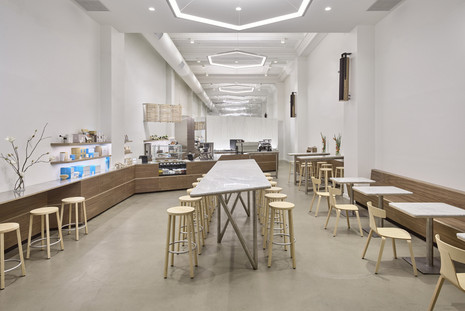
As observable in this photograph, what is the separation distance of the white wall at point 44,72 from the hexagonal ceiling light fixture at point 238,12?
6.54ft

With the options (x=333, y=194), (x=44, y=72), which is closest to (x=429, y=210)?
(x=333, y=194)

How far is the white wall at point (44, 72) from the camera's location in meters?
3.65

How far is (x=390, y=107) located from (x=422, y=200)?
2099 millimetres

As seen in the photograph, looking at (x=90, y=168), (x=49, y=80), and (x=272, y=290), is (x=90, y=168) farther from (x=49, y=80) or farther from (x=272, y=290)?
(x=272, y=290)

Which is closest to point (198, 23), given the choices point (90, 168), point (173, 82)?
point (90, 168)

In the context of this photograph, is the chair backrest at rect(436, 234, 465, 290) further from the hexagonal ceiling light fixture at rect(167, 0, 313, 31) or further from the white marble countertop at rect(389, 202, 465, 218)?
the hexagonal ceiling light fixture at rect(167, 0, 313, 31)

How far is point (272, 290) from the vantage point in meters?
2.63

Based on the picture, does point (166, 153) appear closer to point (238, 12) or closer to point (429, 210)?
point (238, 12)

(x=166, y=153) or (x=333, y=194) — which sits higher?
(x=166, y=153)

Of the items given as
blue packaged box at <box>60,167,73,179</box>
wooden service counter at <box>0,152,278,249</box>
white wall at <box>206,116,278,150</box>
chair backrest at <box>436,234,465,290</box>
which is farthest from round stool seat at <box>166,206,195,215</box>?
white wall at <box>206,116,278,150</box>

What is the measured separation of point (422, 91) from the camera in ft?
14.8

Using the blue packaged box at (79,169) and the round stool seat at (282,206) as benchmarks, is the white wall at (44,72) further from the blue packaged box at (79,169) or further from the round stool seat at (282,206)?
the round stool seat at (282,206)

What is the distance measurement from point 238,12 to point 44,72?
3.66 metres

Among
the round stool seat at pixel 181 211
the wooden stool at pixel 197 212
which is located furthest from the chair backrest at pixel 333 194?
the round stool seat at pixel 181 211
